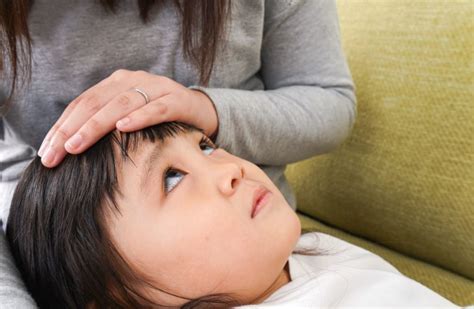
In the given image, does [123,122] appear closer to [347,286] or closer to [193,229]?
[193,229]

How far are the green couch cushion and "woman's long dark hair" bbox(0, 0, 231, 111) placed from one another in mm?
347

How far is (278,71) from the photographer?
95 cm

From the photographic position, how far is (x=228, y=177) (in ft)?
2.21

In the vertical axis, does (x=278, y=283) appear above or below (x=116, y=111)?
below

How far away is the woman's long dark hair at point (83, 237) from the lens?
659 mm

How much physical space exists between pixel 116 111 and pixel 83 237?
0.49 ft

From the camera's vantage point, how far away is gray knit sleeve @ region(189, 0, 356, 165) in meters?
0.84

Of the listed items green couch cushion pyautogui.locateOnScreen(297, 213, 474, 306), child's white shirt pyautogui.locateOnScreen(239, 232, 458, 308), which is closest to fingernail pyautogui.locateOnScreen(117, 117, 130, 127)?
child's white shirt pyautogui.locateOnScreen(239, 232, 458, 308)

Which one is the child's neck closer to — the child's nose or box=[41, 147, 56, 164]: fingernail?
the child's nose

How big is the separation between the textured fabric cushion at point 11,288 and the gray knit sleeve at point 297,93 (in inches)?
12.8

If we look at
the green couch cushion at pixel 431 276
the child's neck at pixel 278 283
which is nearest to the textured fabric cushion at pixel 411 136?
the green couch cushion at pixel 431 276

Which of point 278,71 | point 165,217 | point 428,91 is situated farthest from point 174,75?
point 428,91

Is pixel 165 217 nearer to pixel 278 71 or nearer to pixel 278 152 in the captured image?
pixel 278 152

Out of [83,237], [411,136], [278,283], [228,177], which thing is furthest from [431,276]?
[83,237]
